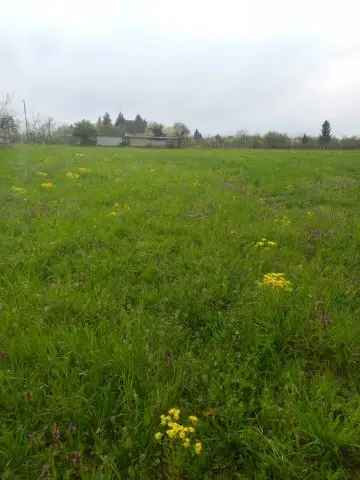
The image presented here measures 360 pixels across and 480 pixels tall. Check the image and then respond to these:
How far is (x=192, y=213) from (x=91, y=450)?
489cm

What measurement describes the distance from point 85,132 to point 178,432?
65.0 metres

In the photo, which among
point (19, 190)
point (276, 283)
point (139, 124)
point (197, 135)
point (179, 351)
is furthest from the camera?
point (139, 124)

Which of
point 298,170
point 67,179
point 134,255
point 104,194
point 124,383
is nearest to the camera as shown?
point 124,383

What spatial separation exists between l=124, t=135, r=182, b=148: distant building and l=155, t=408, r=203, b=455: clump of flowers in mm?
52869

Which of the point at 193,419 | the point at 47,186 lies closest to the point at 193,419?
the point at 193,419

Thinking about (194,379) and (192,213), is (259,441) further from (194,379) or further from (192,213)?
(192,213)

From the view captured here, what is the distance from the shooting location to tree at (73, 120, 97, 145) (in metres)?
59.8

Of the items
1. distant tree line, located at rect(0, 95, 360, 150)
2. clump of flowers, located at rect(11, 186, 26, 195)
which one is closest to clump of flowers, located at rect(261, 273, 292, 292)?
clump of flowers, located at rect(11, 186, 26, 195)

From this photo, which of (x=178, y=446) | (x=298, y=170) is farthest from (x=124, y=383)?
(x=298, y=170)

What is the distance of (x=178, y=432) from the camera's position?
1.84 m

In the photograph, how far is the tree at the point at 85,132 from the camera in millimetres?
→ 59797

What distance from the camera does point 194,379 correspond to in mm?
2266

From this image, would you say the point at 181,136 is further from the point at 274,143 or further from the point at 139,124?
the point at 139,124

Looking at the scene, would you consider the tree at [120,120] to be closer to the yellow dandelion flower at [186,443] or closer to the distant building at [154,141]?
the distant building at [154,141]
